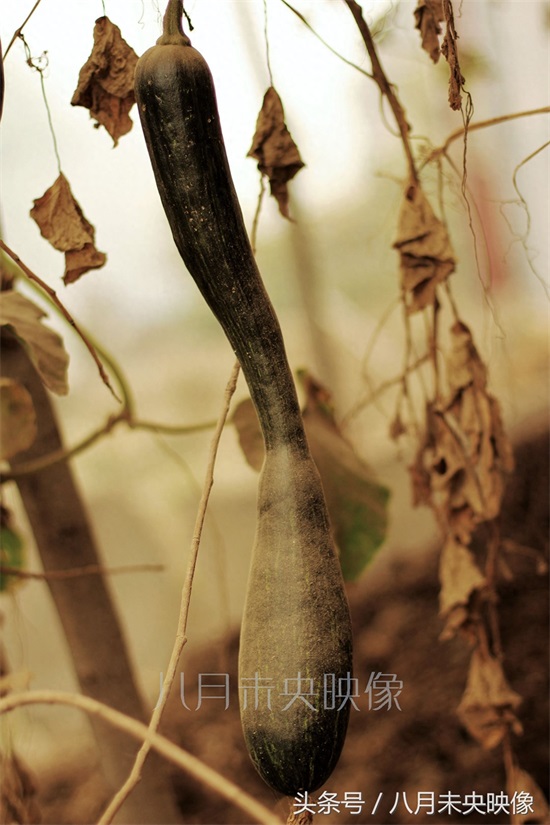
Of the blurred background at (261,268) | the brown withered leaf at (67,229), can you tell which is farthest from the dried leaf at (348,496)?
the brown withered leaf at (67,229)

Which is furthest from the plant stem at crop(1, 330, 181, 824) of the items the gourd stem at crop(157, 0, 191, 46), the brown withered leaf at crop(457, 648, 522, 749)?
the gourd stem at crop(157, 0, 191, 46)

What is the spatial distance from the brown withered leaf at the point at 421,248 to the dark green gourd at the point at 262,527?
210 mm

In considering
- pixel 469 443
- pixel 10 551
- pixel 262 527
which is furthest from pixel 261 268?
pixel 262 527

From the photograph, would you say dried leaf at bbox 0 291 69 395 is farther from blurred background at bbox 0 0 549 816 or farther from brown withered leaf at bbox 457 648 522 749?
brown withered leaf at bbox 457 648 522 749

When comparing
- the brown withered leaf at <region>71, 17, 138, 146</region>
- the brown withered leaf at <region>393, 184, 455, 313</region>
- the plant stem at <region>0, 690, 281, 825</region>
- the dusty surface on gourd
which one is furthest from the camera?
the dusty surface on gourd

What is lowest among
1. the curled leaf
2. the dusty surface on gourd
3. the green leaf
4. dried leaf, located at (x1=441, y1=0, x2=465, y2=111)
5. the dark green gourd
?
the dusty surface on gourd

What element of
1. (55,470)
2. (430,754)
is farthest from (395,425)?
(430,754)

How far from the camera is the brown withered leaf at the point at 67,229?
45 cm

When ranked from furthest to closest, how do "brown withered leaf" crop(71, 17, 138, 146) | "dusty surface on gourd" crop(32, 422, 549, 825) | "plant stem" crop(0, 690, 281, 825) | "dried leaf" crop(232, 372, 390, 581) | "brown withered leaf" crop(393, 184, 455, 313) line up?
"dusty surface on gourd" crop(32, 422, 549, 825) → "dried leaf" crop(232, 372, 390, 581) → "brown withered leaf" crop(393, 184, 455, 313) → "brown withered leaf" crop(71, 17, 138, 146) → "plant stem" crop(0, 690, 281, 825)

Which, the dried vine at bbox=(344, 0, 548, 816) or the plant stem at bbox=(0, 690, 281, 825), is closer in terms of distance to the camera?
the plant stem at bbox=(0, 690, 281, 825)

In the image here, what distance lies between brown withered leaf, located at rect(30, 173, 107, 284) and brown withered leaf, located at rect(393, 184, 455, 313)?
8.3 inches

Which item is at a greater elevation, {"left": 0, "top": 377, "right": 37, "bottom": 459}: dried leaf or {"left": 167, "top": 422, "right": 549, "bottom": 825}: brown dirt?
{"left": 0, "top": 377, "right": 37, "bottom": 459}: dried leaf

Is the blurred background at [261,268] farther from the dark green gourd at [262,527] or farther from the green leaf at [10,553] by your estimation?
the dark green gourd at [262,527]

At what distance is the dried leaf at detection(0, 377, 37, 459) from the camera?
0.62 m
